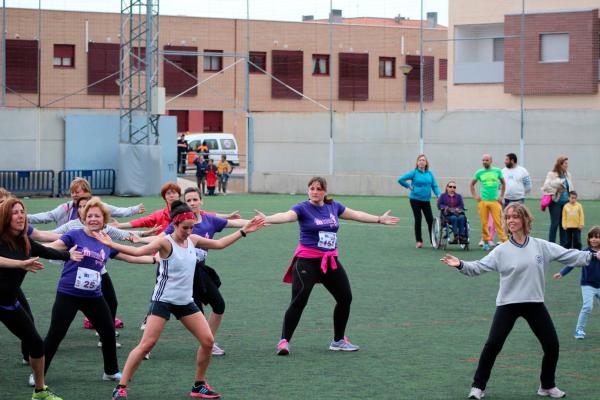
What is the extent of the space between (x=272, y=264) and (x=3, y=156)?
76.2 feet

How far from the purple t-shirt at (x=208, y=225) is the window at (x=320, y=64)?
50.0 metres

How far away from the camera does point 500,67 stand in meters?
48.3

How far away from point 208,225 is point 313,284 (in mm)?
1263

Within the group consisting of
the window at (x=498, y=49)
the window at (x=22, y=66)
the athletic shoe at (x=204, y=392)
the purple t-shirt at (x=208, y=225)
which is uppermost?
the window at (x=498, y=49)

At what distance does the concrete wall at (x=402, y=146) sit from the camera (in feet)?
119

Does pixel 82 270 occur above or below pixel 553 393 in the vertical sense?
above

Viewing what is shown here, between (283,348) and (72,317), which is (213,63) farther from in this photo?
(72,317)

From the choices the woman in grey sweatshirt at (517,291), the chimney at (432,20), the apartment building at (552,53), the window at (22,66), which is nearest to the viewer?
the woman in grey sweatshirt at (517,291)

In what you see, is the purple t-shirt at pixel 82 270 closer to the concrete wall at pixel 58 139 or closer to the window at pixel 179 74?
the concrete wall at pixel 58 139

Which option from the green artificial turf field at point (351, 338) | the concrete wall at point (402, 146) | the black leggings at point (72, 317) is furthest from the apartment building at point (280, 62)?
the black leggings at point (72, 317)

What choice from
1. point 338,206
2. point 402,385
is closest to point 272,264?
point 338,206

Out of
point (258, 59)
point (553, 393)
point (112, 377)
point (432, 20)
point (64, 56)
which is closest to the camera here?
point (553, 393)

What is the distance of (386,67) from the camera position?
61062 millimetres

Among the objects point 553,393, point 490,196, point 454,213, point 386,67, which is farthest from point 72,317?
point 386,67
